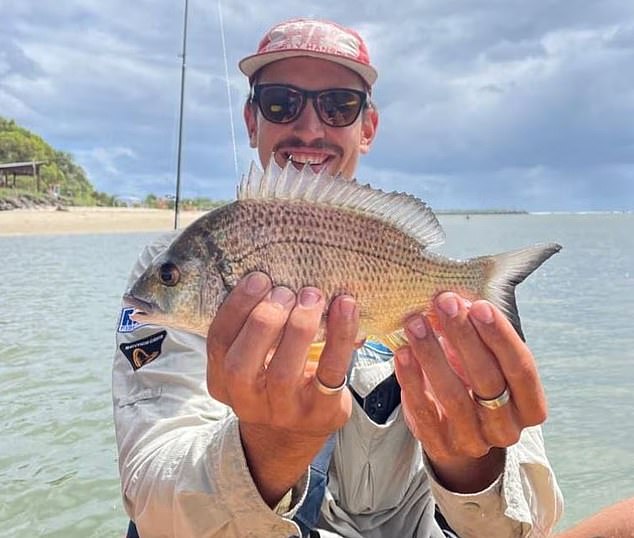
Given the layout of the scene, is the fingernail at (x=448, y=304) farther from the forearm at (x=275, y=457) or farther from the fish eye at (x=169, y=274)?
the fish eye at (x=169, y=274)

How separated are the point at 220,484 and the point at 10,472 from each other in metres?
4.58

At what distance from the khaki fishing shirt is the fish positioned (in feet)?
1.47

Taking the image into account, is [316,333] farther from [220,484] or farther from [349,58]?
[349,58]

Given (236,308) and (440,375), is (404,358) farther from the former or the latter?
(236,308)

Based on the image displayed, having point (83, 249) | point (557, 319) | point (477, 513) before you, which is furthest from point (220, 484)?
point (83, 249)

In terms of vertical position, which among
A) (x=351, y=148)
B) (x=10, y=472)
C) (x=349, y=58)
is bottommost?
(x=10, y=472)

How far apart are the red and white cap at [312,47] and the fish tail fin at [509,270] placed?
1714 millimetres

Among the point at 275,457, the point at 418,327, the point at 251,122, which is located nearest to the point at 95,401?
the point at 251,122

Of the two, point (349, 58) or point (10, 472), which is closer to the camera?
point (349, 58)

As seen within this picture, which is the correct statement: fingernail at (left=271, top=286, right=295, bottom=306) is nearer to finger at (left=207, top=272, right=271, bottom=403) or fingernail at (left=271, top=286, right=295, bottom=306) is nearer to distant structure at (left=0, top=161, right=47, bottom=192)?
finger at (left=207, top=272, right=271, bottom=403)

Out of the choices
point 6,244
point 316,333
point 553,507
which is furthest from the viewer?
point 6,244

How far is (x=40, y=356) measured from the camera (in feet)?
33.1

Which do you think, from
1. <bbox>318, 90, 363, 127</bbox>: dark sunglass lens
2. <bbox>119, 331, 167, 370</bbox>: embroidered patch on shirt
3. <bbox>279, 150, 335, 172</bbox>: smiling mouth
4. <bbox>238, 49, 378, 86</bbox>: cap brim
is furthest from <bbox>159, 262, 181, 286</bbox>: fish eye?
<bbox>238, 49, 378, 86</bbox>: cap brim

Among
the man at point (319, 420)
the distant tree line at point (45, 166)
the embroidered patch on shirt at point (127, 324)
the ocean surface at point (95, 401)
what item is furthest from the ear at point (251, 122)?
the distant tree line at point (45, 166)
